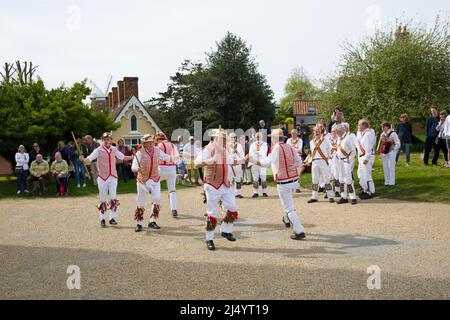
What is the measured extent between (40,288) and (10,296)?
16.8 inches

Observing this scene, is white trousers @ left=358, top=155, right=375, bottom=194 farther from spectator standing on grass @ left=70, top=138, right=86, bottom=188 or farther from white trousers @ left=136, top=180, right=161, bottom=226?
spectator standing on grass @ left=70, top=138, right=86, bottom=188

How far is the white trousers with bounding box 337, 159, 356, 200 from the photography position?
13.5 meters

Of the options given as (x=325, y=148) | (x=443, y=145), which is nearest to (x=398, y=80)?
(x=443, y=145)

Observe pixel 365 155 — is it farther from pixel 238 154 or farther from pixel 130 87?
pixel 130 87

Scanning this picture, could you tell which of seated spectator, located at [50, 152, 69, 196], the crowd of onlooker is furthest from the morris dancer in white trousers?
seated spectator, located at [50, 152, 69, 196]

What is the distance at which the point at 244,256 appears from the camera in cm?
809

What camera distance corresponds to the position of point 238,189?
54.2 ft

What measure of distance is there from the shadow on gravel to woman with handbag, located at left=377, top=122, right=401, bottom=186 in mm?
9322

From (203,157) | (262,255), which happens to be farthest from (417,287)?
(203,157)

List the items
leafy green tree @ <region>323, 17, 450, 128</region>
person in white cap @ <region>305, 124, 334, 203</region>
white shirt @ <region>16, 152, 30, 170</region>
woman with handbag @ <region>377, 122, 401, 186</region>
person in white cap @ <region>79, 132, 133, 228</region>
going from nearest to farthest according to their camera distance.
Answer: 1. person in white cap @ <region>79, 132, 133, 228</region>
2. person in white cap @ <region>305, 124, 334, 203</region>
3. woman with handbag @ <region>377, 122, 401, 186</region>
4. white shirt @ <region>16, 152, 30, 170</region>
5. leafy green tree @ <region>323, 17, 450, 128</region>

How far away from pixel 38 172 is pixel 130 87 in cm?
2800

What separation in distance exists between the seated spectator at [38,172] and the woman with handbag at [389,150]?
510 inches
